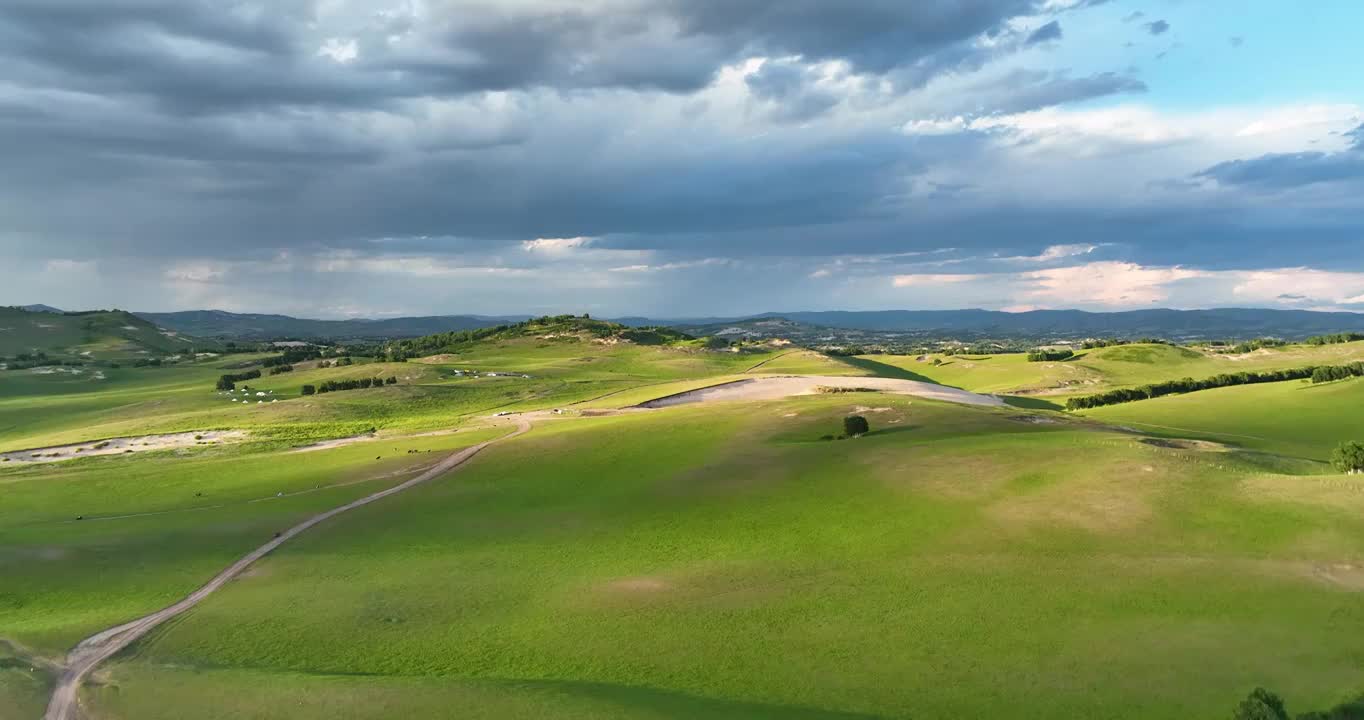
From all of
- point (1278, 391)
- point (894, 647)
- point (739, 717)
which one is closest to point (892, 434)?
point (894, 647)

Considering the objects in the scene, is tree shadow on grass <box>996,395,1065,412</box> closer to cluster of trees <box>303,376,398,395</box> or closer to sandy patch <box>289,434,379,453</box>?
sandy patch <box>289,434,379,453</box>

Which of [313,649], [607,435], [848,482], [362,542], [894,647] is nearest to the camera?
[894,647]

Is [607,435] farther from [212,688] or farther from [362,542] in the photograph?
[212,688]

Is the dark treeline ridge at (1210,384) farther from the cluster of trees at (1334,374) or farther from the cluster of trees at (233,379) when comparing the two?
the cluster of trees at (233,379)

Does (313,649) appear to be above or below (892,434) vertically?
below

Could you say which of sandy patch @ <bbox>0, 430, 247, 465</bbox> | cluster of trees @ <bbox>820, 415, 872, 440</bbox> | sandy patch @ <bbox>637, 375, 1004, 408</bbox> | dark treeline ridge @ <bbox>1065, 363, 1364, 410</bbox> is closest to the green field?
cluster of trees @ <bbox>820, 415, 872, 440</bbox>

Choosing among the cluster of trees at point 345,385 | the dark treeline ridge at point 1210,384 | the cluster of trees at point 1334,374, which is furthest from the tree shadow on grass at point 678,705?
the cluster of trees at point 1334,374
